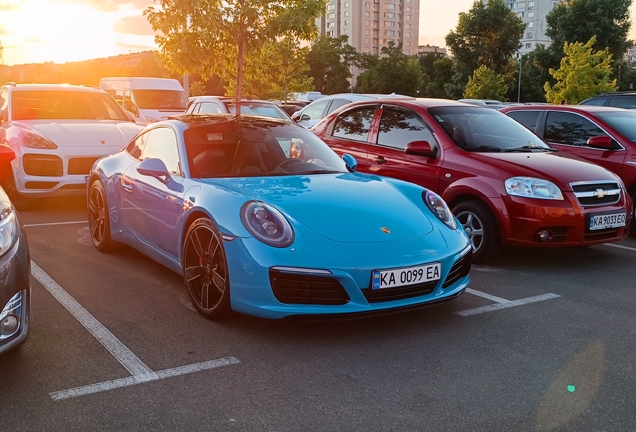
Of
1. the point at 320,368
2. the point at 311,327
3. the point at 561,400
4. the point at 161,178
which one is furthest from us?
the point at 161,178

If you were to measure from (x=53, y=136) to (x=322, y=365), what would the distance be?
21.1 ft

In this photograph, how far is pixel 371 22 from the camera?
154m

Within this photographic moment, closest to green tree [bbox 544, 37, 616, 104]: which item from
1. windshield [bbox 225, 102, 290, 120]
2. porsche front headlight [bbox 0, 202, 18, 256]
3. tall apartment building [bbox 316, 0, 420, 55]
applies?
windshield [bbox 225, 102, 290, 120]

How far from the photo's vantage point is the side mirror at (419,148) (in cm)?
693

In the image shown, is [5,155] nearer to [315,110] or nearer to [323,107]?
[323,107]

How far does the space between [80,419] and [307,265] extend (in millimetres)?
1505

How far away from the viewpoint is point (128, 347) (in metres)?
4.09

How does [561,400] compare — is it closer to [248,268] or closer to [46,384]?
[248,268]

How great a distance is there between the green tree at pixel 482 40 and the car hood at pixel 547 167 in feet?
209

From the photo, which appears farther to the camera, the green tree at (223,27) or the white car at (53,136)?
the green tree at (223,27)

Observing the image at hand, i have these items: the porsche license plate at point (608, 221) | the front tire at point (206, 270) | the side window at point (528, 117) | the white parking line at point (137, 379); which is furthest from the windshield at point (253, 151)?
the side window at point (528, 117)

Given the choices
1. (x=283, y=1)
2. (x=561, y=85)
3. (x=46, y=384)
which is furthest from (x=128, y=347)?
(x=561, y=85)

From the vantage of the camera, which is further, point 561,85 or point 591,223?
point 561,85

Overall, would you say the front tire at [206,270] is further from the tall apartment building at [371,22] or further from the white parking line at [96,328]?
the tall apartment building at [371,22]
